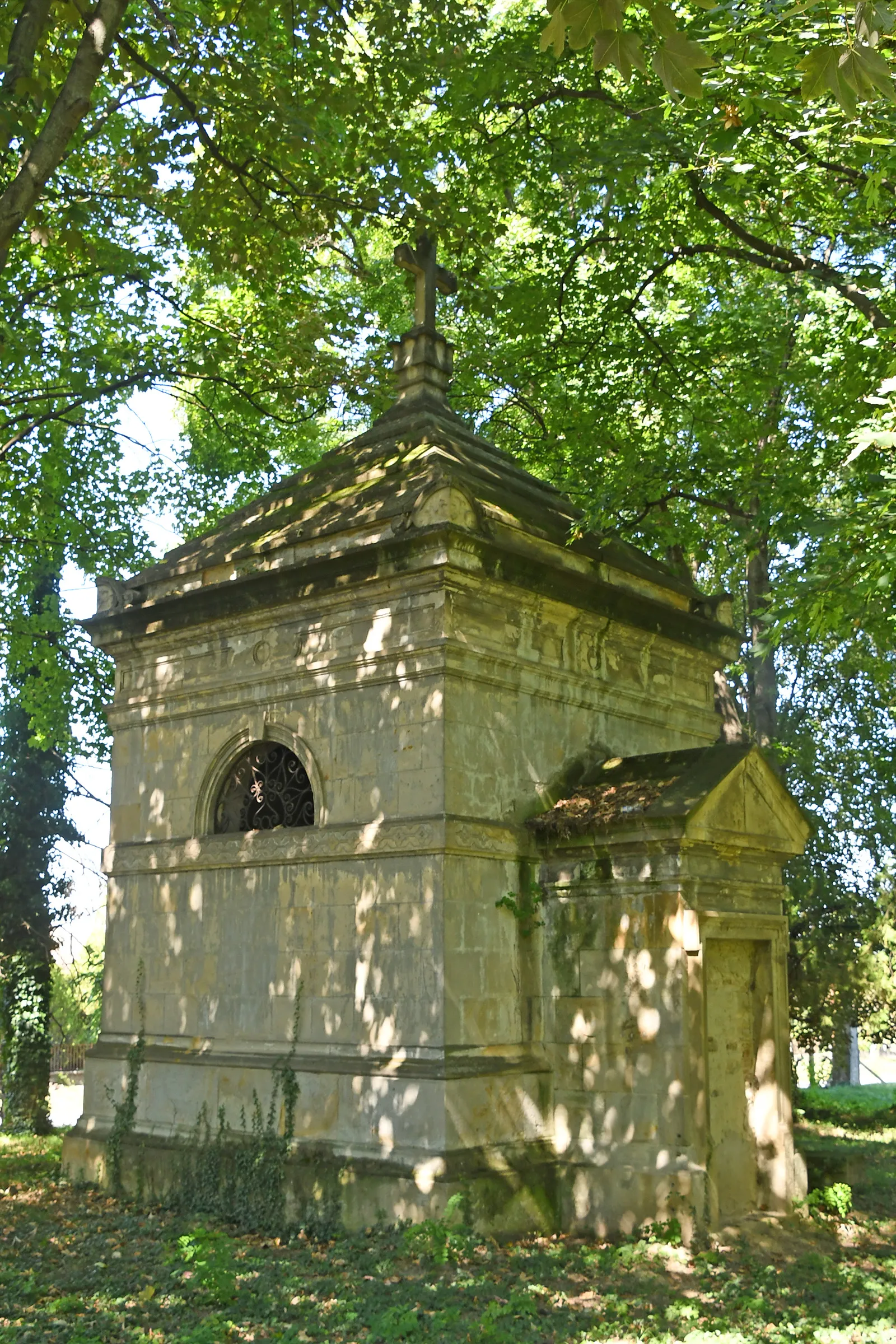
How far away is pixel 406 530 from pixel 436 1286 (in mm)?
5120

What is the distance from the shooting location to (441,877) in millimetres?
9070

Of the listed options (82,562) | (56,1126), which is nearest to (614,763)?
(82,562)

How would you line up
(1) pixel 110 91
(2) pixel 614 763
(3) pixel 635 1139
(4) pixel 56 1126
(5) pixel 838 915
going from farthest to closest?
(5) pixel 838 915
(4) pixel 56 1126
(1) pixel 110 91
(2) pixel 614 763
(3) pixel 635 1139

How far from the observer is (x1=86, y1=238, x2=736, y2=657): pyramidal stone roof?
9.80 metres

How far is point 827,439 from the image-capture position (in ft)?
46.1

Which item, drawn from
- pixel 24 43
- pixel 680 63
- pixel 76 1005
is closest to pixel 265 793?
pixel 24 43

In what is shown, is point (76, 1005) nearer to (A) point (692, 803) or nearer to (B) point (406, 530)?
(B) point (406, 530)

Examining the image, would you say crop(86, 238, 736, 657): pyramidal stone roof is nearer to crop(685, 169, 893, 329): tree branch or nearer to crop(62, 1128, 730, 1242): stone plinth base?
crop(685, 169, 893, 329): tree branch

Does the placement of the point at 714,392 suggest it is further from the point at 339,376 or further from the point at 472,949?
the point at 472,949

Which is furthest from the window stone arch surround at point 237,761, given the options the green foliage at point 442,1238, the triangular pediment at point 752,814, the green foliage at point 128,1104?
the green foliage at point 442,1238

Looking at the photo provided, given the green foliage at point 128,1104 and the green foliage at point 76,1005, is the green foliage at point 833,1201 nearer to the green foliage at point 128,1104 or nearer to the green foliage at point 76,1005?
the green foliage at point 128,1104

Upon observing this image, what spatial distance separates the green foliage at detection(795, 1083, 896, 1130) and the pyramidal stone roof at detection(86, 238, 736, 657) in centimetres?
948

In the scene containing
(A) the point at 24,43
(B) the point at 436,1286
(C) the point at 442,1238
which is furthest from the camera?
(C) the point at 442,1238

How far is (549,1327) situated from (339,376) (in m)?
11.4
